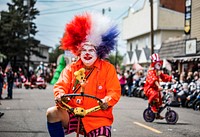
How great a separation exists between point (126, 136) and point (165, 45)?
106ft

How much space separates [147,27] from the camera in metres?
59.9

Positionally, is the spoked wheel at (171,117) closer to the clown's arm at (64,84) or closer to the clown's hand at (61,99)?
the clown's arm at (64,84)

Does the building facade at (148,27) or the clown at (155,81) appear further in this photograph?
the building facade at (148,27)

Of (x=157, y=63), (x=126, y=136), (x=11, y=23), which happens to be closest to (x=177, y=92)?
(x=157, y=63)

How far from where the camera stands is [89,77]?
18.5ft

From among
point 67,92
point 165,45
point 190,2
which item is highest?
point 190,2

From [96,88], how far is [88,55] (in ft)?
1.63

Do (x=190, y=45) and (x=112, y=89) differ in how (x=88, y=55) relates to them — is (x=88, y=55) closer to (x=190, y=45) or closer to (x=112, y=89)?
(x=112, y=89)

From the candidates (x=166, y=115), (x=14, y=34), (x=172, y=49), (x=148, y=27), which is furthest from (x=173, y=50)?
(x=14, y=34)

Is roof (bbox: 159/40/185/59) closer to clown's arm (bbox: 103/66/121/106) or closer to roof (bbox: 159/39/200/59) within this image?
roof (bbox: 159/39/200/59)

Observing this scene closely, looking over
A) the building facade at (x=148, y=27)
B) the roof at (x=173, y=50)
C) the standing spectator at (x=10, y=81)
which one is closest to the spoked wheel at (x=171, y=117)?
the standing spectator at (x=10, y=81)

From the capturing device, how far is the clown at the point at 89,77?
5.39 metres

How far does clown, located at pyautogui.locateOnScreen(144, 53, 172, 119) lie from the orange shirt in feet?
22.0

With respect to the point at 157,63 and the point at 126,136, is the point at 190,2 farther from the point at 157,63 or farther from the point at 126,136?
the point at 126,136
